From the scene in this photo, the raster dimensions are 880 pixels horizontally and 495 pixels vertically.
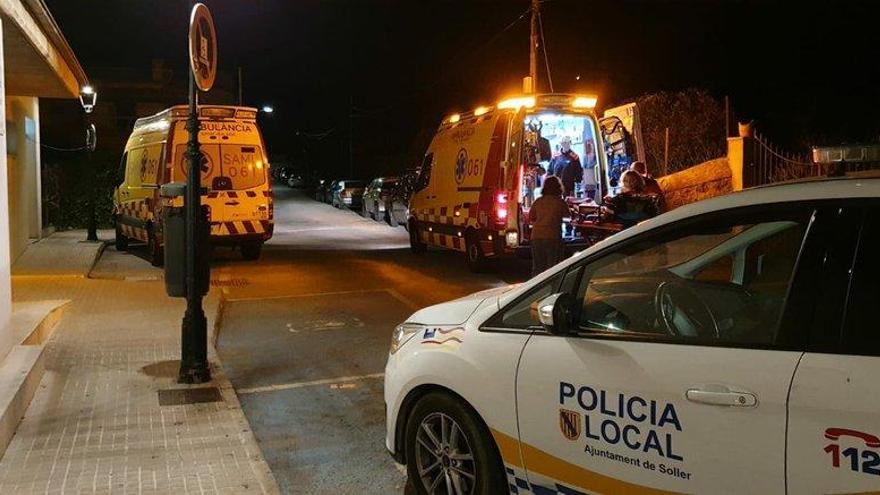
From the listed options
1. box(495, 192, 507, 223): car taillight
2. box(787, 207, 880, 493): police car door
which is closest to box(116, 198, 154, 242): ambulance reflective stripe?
box(495, 192, 507, 223): car taillight

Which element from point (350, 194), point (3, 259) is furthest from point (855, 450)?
point (350, 194)

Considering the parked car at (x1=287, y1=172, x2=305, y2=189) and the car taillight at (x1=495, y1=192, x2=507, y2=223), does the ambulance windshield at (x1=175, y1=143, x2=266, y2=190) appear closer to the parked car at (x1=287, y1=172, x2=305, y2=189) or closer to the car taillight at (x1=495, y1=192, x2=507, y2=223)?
the car taillight at (x1=495, y1=192, x2=507, y2=223)

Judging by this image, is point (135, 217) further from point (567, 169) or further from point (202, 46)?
point (202, 46)

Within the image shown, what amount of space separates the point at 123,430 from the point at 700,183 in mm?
11311

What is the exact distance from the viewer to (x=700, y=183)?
563 inches

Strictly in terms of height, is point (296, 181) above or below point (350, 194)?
above

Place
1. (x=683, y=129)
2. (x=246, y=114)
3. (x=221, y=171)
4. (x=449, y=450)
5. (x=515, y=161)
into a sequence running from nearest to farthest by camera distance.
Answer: (x=449, y=450) → (x=515, y=161) → (x=221, y=171) → (x=246, y=114) → (x=683, y=129)

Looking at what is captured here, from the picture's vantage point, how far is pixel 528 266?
47.1 feet

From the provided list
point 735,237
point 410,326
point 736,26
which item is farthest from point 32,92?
point 736,26

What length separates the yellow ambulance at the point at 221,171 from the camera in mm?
14430

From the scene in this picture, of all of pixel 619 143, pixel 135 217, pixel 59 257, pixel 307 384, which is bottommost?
pixel 307 384

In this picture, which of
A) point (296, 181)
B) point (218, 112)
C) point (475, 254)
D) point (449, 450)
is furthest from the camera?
point (296, 181)

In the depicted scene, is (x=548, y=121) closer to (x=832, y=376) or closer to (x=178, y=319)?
(x=178, y=319)

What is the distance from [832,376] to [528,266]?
11845 millimetres
